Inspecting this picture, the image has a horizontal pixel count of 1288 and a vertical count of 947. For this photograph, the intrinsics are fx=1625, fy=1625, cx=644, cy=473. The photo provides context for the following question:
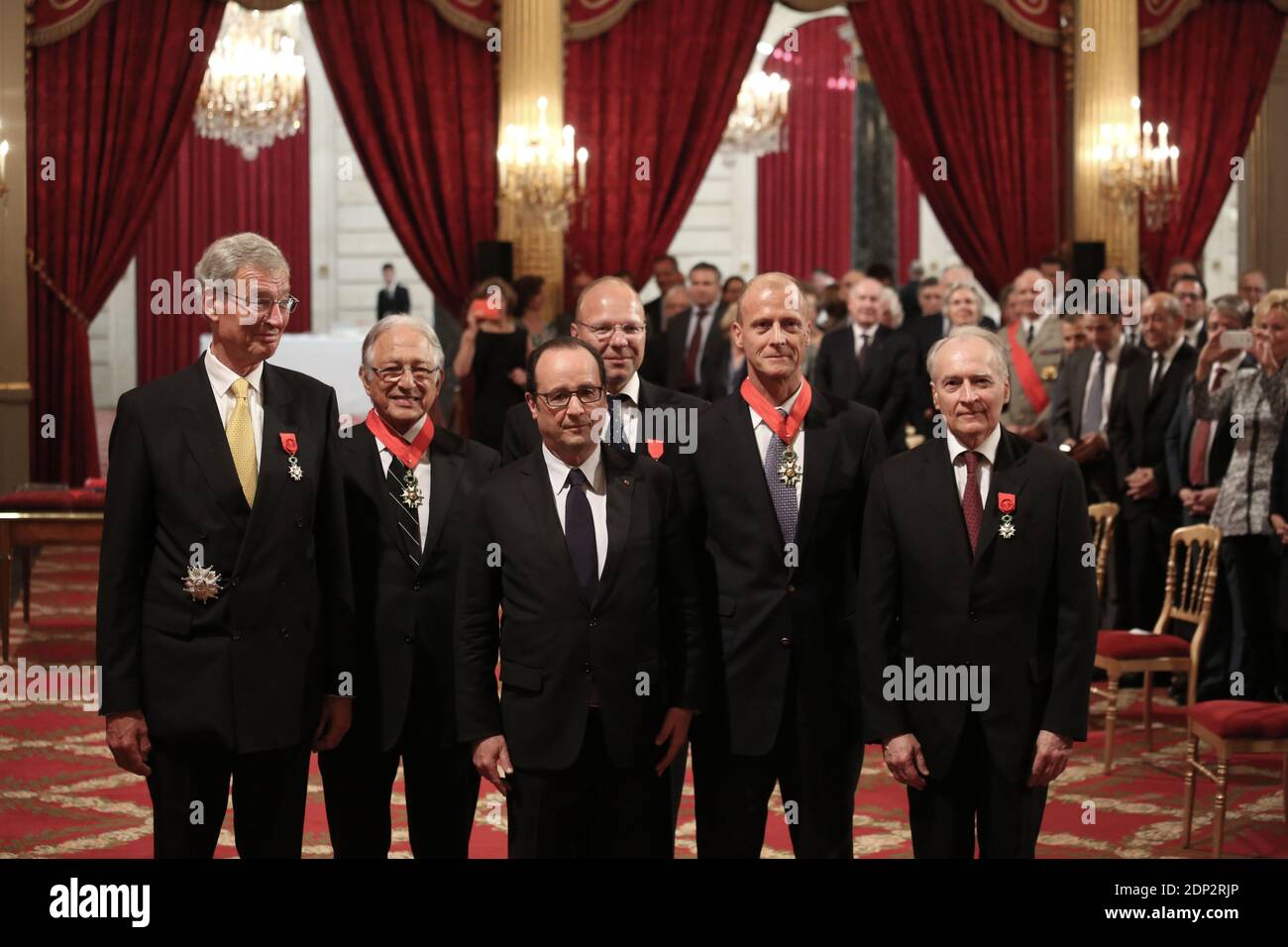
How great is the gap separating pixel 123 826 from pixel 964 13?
25.3ft

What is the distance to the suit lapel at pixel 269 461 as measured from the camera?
3.18 meters

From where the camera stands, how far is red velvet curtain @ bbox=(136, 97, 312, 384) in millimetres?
16328

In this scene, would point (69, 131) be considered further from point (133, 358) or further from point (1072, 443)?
point (133, 358)

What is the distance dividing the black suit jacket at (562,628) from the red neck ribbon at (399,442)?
306 mm

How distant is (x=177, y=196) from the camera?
16.3 m

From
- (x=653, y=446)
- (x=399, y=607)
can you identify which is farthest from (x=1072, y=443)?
(x=399, y=607)

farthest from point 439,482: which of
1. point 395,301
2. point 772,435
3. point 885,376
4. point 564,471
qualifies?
point 395,301

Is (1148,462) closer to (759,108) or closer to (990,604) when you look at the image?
(990,604)

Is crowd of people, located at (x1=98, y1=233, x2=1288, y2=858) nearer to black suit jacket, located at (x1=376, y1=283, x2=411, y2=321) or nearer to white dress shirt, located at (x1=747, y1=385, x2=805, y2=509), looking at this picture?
white dress shirt, located at (x1=747, y1=385, x2=805, y2=509)

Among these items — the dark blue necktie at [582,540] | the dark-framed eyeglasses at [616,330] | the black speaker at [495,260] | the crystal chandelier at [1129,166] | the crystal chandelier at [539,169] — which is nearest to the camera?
the dark blue necktie at [582,540]

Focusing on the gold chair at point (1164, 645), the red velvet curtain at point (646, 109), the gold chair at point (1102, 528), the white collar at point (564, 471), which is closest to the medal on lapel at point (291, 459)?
the white collar at point (564, 471)

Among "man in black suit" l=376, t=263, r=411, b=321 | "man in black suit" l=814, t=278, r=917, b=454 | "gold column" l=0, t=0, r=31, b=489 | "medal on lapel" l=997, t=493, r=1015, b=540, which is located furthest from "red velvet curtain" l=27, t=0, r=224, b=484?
"medal on lapel" l=997, t=493, r=1015, b=540

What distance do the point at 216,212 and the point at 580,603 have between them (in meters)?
14.2

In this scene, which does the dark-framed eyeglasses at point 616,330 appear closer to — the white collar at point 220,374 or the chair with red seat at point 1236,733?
the white collar at point 220,374
